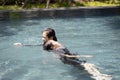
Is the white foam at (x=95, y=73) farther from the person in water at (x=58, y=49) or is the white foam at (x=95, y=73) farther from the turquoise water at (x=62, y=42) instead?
the person in water at (x=58, y=49)

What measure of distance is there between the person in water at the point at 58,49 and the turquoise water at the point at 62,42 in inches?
6.6

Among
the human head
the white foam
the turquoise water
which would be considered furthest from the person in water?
the white foam

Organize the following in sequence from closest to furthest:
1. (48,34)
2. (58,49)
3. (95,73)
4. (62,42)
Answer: (95,73)
(58,49)
(48,34)
(62,42)

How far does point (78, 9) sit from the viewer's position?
18.1 meters

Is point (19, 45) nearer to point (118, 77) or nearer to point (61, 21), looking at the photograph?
point (118, 77)

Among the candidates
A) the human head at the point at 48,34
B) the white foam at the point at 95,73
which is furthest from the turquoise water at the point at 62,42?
the human head at the point at 48,34

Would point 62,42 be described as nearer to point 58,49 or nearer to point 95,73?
point 58,49

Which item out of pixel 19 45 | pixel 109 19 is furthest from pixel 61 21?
pixel 19 45

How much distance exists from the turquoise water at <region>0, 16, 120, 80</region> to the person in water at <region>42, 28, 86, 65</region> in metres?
0.17

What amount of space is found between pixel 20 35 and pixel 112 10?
5.51m

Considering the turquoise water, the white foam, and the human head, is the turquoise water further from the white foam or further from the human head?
the human head

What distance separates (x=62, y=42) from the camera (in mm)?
13125

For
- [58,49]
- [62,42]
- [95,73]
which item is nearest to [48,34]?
[58,49]

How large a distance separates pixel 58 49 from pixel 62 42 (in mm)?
3349
